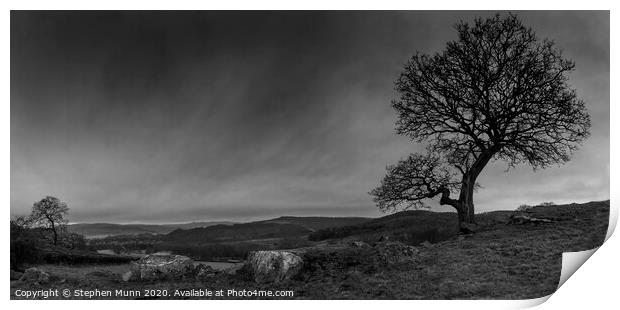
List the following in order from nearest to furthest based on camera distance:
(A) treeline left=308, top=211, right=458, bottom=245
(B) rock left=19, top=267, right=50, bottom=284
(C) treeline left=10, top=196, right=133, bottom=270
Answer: (B) rock left=19, top=267, right=50, bottom=284 → (C) treeline left=10, top=196, right=133, bottom=270 → (A) treeline left=308, top=211, right=458, bottom=245

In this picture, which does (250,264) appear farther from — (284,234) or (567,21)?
(567,21)

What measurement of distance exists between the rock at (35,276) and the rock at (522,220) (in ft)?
36.9

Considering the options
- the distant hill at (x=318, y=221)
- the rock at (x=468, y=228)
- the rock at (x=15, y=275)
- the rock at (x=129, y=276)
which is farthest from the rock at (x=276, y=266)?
the rock at (x=15, y=275)

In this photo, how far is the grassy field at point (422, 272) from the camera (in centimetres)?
893

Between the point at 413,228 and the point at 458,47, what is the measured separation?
4.66 meters

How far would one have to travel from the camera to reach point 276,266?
30.6 ft

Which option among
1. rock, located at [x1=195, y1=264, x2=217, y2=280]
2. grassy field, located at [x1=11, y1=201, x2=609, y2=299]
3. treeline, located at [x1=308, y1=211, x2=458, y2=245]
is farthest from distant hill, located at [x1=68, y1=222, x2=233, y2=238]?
treeline, located at [x1=308, y1=211, x2=458, y2=245]

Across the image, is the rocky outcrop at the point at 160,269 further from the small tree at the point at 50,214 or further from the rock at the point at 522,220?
the rock at the point at 522,220

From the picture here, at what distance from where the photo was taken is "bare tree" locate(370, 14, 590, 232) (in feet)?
36.4

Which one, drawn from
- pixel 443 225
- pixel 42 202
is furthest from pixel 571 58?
pixel 42 202

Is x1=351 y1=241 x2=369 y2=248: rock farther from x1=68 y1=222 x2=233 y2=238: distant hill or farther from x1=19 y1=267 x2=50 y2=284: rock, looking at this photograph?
x1=19 y1=267 x2=50 y2=284: rock

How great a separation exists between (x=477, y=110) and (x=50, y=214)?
10.6m

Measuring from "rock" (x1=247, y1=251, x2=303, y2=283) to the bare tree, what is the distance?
269 centimetres
